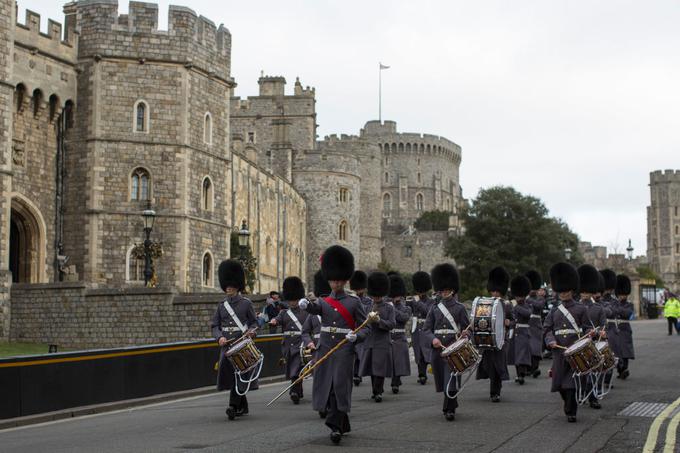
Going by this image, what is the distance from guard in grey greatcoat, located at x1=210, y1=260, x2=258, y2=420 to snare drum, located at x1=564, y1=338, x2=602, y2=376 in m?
4.41

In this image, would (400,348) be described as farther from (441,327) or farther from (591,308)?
(591,308)

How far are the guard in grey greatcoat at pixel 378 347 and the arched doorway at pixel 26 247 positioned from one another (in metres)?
21.1

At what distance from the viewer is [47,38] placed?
117 ft

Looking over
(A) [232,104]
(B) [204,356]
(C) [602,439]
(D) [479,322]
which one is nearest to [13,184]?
(B) [204,356]

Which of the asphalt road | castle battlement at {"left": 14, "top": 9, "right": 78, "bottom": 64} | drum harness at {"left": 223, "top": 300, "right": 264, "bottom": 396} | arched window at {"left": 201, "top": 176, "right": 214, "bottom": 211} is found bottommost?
the asphalt road

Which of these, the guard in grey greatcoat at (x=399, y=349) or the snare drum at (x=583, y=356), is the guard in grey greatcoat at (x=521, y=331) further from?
the snare drum at (x=583, y=356)

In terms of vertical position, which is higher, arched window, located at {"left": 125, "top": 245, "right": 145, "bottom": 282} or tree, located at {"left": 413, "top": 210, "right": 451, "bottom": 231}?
tree, located at {"left": 413, "top": 210, "right": 451, "bottom": 231}

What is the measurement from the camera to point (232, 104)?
308ft

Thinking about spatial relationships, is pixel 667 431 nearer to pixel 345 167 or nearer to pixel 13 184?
pixel 13 184

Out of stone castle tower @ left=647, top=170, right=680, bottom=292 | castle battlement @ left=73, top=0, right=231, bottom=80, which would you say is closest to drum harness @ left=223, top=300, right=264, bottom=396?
castle battlement @ left=73, top=0, right=231, bottom=80

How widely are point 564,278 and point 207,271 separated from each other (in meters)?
24.6

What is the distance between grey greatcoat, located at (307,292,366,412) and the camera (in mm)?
12203

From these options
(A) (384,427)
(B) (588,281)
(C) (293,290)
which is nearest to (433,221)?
(C) (293,290)

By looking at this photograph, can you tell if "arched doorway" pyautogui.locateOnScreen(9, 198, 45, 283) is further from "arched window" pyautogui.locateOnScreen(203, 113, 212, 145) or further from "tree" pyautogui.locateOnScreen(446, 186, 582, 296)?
"tree" pyautogui.locateOnScreen(446, 186, 582, 296)
